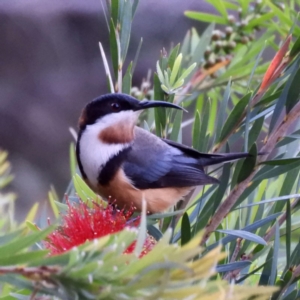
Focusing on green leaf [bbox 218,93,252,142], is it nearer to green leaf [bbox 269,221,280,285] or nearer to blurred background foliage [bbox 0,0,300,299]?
blurred background foliage [bbox 0,0,300,299]

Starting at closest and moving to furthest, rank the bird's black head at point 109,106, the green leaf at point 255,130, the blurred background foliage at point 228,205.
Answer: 1. the blurred background foliage at point 228,205
2. the green leaf at point 255,130
3. the bird's black head at point 109,106

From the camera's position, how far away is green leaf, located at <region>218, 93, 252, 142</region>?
0.57 metres

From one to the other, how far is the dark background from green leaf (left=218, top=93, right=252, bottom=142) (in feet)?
8.36

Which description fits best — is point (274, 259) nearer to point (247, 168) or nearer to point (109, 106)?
point (247, 168)

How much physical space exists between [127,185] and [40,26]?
2539 mm

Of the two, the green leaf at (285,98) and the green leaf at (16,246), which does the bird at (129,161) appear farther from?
the green leaf at (16,246)

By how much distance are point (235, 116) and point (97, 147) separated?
34 centimetres

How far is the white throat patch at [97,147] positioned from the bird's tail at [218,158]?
130 millimetres

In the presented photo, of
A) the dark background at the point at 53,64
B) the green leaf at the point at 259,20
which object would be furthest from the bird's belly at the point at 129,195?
the dark background at the point at 53,64

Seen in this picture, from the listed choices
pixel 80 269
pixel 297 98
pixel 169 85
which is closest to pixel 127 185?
pixel 169 85

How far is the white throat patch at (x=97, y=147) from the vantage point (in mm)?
846

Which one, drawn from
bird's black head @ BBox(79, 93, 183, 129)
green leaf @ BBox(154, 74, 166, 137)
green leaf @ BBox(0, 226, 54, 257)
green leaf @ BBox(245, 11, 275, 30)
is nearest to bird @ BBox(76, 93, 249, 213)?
bird's black head @ BBox(79, 93, 183, 129)

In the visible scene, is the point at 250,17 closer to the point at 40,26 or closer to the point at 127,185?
the point at 127,185

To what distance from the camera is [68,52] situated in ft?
10.5
